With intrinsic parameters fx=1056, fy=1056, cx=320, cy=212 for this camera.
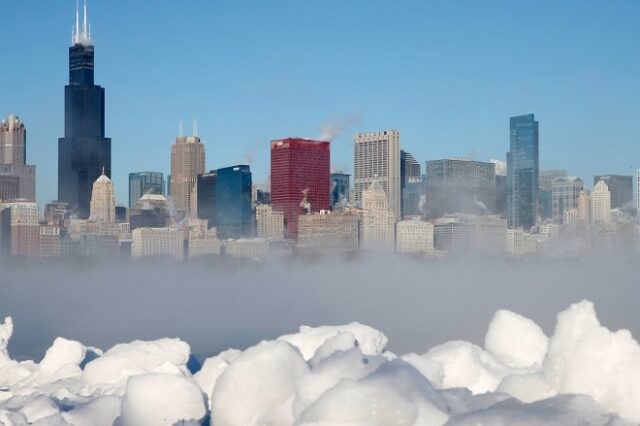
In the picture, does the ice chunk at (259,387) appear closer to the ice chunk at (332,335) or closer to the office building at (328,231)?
the ice chunk at (332,335)

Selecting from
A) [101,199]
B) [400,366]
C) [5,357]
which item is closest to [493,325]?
[400,366]

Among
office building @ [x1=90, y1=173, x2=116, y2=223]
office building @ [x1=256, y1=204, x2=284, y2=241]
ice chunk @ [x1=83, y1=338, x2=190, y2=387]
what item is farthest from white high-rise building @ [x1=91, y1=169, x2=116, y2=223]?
ice chunk @ [x1=83, y1=338, x2=190, y2=387]

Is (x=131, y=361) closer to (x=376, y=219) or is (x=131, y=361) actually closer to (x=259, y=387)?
(x=259, y=387)

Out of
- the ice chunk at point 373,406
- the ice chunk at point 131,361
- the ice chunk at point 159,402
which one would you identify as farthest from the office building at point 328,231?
the ice chunk at point 373,406

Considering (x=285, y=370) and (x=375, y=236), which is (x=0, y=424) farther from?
(x=375, y=236)

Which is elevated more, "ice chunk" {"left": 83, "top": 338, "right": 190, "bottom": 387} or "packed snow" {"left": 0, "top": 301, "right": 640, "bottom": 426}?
"packed snow" {"left": 0, "top": 301, "right": 640, "bottom": 426}

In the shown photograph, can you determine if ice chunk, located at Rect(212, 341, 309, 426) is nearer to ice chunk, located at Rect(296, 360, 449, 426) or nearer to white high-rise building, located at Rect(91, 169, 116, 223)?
ice chunk, located at Rect(296, 360, 449, 426)
